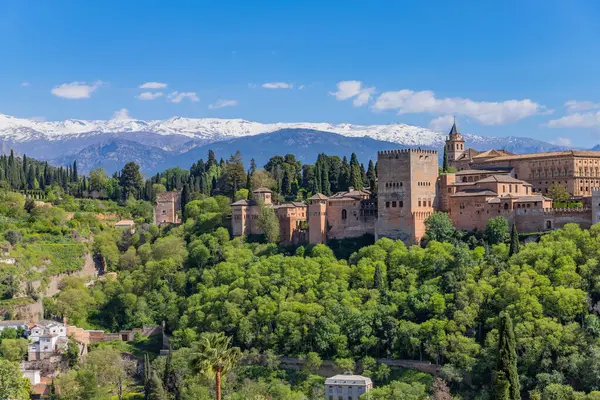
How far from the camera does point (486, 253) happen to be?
186 feet

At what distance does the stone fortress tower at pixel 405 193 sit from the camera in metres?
60.7

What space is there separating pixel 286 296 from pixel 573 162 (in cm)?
2449

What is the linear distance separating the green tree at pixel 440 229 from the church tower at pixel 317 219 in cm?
861

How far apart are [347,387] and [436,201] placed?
60.3ft

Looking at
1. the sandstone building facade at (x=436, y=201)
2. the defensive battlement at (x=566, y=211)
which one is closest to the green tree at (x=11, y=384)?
the sandstone building facade at (x=436, y=201)

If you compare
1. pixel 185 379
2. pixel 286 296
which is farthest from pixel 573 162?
pixel 185 379

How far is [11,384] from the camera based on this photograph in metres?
50.0

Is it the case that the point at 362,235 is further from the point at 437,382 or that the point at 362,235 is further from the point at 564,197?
the point at 437,382

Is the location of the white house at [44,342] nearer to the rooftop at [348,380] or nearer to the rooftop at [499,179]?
the rooftop at [348,380]

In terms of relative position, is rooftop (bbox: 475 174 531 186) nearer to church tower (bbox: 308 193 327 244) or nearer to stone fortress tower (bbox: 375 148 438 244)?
stone fortress tower (bbox: 375 148 438 244)

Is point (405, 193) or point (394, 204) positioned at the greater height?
point (405, 193)

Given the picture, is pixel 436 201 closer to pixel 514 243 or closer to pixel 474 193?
pixel 474 193

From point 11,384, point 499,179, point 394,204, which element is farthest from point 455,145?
point 11,384

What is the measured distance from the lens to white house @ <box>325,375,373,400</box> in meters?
48.6
